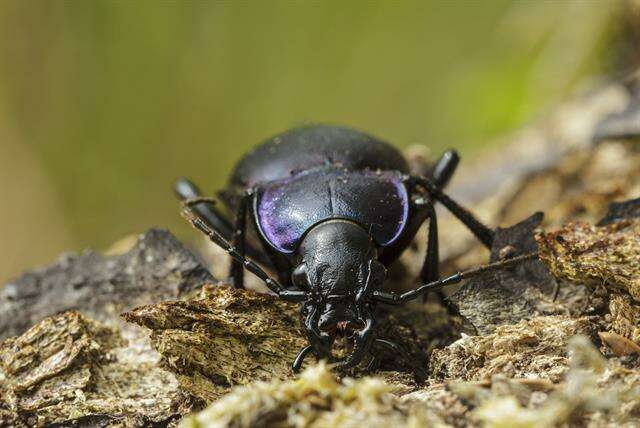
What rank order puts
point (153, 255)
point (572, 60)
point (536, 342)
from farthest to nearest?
point (572, 60)
point (153, 255)
point (536, 342)

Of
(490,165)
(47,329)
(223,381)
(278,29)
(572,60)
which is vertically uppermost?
(278,29)

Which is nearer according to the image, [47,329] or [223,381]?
[223,381]

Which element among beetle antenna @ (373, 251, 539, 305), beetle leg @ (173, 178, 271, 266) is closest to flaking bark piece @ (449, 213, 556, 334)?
beetle antenna @ (373, 251, 539, 305)

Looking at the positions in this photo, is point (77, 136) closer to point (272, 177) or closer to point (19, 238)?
point (19, 238)

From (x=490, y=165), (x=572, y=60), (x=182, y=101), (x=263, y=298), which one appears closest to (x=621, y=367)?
(x=263, y=298)

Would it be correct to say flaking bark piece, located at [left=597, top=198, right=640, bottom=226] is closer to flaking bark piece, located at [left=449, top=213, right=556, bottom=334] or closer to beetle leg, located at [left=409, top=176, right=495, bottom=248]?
flaking bark piece, located at [left=449, top=213, right=556, bottom=334]

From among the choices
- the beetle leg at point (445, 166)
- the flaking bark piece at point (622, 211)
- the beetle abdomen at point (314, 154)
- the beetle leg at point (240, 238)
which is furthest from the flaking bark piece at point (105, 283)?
the flaking bark piece at point (622, 211)
